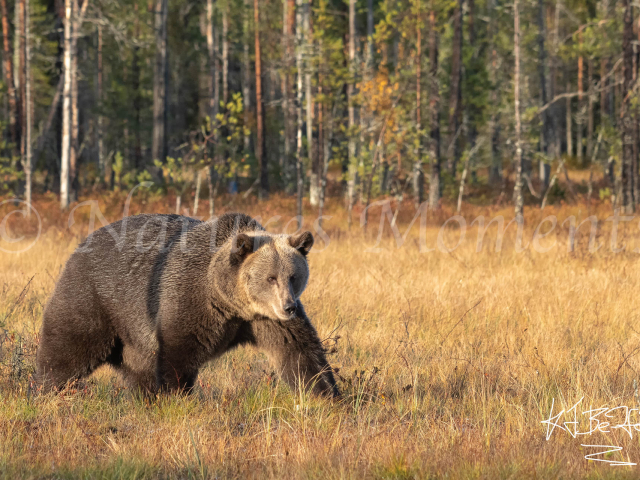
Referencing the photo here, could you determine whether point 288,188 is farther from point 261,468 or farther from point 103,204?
point 261,468

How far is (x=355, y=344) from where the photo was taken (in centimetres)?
641

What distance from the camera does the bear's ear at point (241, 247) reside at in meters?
4.62

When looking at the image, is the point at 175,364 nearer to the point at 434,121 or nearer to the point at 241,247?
the point at 241,247

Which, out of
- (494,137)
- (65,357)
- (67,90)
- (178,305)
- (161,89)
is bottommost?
(65,357)

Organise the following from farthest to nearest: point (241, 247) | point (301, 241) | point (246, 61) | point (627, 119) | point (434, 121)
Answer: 1. point (246, 61)
2. point (434, 121)
3. point (627, 119)
4. point (301, 241)
5. point (241, 247)

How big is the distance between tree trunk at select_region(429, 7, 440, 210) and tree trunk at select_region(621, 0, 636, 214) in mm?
5675

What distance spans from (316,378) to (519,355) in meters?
2.17

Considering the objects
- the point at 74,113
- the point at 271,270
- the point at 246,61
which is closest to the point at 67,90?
the point at 74,113

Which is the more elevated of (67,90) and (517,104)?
(67,90)

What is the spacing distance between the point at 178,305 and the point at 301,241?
3.18 feet

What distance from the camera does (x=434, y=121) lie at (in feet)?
75.3

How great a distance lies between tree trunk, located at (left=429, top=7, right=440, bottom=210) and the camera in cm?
2250

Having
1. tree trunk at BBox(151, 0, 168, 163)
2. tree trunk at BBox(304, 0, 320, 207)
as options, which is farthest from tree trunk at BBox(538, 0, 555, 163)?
tree trunk at BBox(151, 0, 168, 163)
